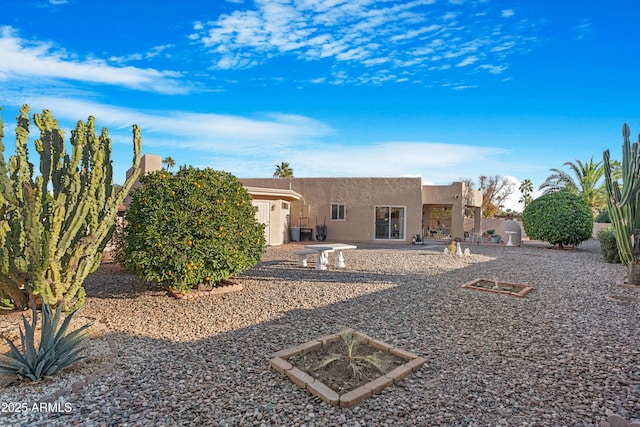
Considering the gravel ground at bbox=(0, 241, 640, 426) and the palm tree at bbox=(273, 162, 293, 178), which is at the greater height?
the palm tree at bbox=(273, 162, 293, 178)

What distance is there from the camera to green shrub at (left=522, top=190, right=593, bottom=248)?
15688 mm

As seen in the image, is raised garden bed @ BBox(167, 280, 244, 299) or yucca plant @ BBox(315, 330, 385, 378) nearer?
yucca plant @ BBox(315, 330, 385, 378)

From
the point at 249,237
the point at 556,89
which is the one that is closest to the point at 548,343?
the point at 249,237

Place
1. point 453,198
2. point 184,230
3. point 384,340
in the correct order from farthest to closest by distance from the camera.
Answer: point 453,198 < point 184,230 < point 384,340

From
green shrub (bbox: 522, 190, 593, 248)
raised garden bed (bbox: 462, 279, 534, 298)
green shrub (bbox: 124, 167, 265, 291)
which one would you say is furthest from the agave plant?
green shrub (bbox: 522, 190, 593, 248)

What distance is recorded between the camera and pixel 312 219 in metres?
20.3

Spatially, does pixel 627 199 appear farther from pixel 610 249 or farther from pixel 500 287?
pixel 610 249

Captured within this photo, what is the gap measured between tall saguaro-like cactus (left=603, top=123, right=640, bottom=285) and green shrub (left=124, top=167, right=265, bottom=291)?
27.6 ft

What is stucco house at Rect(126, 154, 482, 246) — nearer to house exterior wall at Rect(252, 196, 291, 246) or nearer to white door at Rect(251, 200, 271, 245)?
house exterior wall at Rect(252, 196, 291, 246)

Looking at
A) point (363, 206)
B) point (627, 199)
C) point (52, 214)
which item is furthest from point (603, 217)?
point (52, 214)

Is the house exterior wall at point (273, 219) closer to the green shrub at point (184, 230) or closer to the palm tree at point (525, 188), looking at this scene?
the green shrub at point (184, 230)

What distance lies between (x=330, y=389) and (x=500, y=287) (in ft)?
19.3

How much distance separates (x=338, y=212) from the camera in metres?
20.2

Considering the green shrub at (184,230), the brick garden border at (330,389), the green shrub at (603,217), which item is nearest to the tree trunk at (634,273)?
the brick garden border at (330,389)
